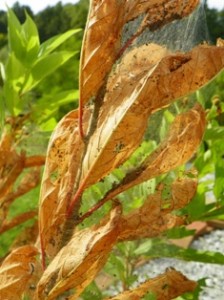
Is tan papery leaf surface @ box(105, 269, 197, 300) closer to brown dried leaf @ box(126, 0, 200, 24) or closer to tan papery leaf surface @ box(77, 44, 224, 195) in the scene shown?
tan papery leaf surface @ box(77, 44, 224, 195)

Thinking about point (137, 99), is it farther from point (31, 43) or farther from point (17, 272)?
point (31, 43)

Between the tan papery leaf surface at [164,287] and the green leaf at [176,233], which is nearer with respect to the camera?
the tan papery leaf surface at [164,287]

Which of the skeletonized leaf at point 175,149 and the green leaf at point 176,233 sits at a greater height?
the skeletonized leaf at point 175,149

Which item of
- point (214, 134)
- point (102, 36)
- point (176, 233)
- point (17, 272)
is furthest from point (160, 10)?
point (176, 233)

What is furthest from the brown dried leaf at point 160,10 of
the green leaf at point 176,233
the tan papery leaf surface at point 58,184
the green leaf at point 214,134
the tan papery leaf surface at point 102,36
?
the green leaf at point 176,233

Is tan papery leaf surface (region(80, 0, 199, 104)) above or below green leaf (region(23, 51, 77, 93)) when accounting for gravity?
above

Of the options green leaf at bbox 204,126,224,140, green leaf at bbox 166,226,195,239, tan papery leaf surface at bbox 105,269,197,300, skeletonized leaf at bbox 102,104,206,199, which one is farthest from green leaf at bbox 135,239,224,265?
skeletonized leaf at bbox 102,104,206,199

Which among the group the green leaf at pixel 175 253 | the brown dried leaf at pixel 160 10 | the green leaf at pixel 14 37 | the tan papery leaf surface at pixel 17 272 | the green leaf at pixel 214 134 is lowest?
the green leaf at pixel 175 253

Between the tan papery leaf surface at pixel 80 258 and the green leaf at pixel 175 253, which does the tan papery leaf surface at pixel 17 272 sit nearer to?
the tan papery leaf surface at pixel 80 258
